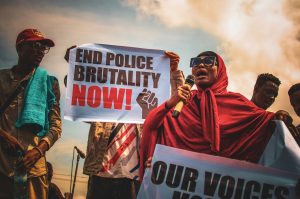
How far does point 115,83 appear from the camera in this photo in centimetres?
495

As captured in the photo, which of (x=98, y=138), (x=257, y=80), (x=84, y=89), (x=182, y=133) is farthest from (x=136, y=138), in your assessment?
(x=257, y=80)

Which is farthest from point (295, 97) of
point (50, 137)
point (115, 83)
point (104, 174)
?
point (50, 137)

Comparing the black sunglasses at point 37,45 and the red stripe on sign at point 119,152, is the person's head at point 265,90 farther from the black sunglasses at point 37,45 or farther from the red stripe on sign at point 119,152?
the black sunglasses at point 37,45

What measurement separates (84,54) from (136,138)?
1.25m

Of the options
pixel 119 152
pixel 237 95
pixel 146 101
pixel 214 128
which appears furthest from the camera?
pixel 146 101

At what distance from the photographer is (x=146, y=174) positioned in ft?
11.5

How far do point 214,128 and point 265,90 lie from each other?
1932 mm

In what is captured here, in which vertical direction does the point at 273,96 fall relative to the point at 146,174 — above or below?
above

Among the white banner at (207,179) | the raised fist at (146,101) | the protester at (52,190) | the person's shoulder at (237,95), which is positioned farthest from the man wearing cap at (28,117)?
the protester at (52,190)

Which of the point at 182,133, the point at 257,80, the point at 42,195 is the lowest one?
the point at 42,195

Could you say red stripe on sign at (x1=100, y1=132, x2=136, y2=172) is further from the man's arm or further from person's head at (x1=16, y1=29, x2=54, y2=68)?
person's head at (x1=16, y1=29, x2=54, y2=68)

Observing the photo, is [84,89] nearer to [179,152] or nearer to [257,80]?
[179,152]

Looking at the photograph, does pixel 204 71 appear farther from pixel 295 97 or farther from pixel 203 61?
pixel 295 97

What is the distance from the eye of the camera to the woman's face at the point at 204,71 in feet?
13.2
